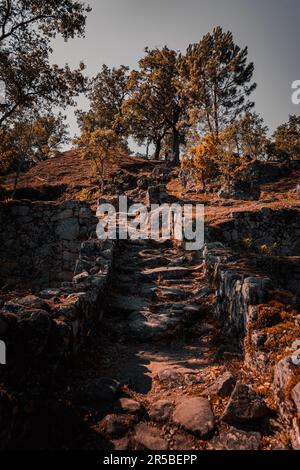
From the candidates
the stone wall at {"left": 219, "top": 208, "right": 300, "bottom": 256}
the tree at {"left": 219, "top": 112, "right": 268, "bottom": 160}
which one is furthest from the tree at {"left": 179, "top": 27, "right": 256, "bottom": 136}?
the stone wall at {"left": 219, "top": 208, "right": 300, "bottom": 256}

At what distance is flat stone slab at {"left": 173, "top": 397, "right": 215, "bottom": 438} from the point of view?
3.19 m

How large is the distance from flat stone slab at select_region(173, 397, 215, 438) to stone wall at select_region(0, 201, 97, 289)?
10.6m

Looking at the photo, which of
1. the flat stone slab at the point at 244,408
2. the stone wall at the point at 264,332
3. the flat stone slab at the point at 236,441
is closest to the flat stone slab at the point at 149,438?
the flat stone slab at the point at 236,441

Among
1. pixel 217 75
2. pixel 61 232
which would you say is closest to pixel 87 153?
pixel 61 232

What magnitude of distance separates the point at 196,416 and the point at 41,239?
12.3m

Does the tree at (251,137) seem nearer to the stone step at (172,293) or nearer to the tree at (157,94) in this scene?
the tree at (157,94)

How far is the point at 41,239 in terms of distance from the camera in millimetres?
14141

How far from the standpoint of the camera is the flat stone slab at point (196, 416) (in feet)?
10.5

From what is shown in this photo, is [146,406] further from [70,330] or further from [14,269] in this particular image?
[14,269]

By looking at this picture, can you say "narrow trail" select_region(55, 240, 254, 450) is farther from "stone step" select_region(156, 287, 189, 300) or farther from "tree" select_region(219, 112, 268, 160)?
"tree" select_region(219, 112, 268, 160)

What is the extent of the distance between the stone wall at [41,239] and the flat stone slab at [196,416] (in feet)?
34.9

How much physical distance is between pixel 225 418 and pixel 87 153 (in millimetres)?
24902

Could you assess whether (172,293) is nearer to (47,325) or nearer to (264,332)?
(264,332)

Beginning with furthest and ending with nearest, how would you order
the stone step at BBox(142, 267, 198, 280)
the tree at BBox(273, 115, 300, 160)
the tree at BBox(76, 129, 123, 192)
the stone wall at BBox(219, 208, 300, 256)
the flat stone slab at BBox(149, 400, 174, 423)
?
the tree at BBox(273, 115, 300, 160), the tree at BBox(76, 129, 123, 192), the stone wall at BBox(219, 208, 300, 256), the stone step at BBox(142, 267, 198, 280), the flat stone slab at BBox(149, 400, 174, 423)
